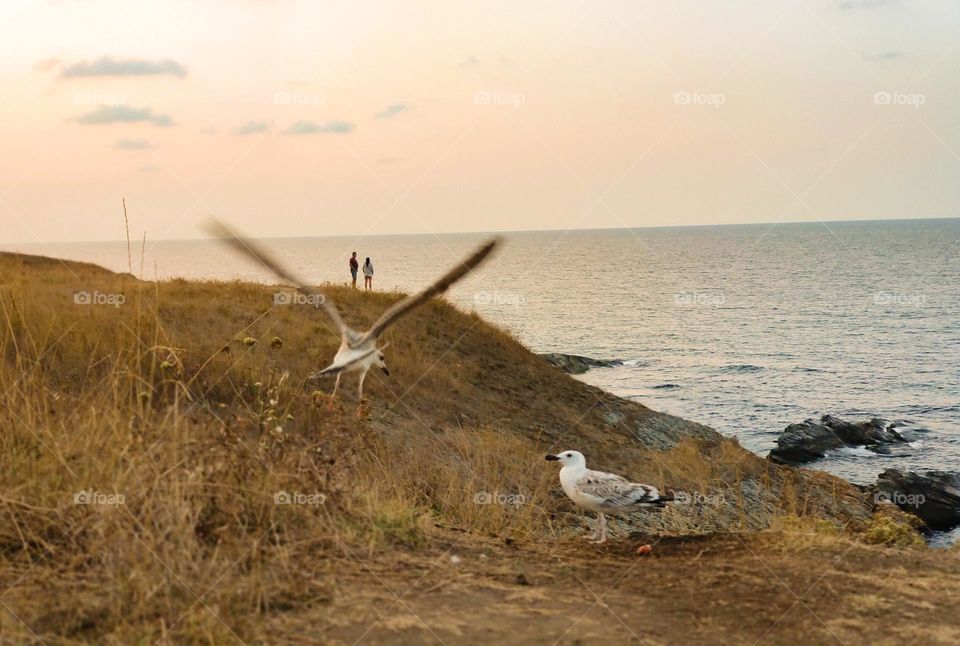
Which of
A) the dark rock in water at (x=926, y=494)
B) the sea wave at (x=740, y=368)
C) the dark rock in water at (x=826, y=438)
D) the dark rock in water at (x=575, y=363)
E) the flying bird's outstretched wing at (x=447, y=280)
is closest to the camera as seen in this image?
the flying bird's outstretched wing at (x=447, y=280)

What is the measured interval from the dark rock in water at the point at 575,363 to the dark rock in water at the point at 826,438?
15606 mm

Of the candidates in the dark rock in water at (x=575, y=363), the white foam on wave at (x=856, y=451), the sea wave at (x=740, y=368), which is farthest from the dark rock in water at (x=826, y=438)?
the dark rock in water at (x=575, y=363)

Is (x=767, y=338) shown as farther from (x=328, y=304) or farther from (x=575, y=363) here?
(x=328, y=304)

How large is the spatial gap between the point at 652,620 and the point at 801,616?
1108 millimetres

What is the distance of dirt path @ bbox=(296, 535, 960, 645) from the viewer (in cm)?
536

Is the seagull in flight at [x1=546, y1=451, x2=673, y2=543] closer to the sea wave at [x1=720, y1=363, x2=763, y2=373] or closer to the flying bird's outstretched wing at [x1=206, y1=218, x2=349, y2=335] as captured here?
the flying bird's outstretched wing at [x1=206, y1=218, x2=349, y2=335]

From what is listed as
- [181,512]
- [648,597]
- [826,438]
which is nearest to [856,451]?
[826,438]

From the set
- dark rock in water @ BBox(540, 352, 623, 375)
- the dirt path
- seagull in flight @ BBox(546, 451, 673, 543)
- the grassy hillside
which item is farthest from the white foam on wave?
the dirt path

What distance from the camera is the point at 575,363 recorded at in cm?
5431

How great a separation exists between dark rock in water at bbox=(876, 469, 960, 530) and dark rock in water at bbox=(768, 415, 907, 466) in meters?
4.33

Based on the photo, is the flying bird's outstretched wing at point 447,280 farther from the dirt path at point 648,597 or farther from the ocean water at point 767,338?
the dirt path at point 648,597

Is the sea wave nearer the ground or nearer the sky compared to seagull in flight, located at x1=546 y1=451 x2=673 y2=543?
nearer the ground

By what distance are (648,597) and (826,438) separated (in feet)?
110

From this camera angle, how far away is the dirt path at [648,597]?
5362 millimetres
